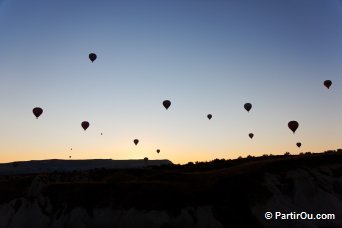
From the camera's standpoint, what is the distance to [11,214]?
4122 cm

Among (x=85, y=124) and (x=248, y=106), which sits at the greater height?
(x=85, y=124)

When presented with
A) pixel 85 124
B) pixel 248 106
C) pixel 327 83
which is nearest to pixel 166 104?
pixel 248 106

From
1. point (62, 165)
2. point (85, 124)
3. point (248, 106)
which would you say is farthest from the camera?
point (62, 165)

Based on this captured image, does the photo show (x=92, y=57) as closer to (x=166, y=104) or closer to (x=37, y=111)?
(x=37, y=111)

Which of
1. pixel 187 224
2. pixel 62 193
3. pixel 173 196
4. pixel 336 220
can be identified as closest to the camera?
pixel 336 220

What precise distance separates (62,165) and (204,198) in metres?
147

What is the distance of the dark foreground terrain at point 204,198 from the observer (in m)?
31.7

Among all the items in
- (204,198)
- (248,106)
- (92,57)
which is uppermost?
(92,57)

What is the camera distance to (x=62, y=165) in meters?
173

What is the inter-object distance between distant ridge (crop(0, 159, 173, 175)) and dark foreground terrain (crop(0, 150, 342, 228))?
418ft

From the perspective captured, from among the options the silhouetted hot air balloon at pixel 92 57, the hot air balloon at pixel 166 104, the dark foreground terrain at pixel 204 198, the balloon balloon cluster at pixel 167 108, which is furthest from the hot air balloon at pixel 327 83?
the silhouetted hot air balloon at pixel 92 57

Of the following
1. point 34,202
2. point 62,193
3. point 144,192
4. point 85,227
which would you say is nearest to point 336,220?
point 144,192

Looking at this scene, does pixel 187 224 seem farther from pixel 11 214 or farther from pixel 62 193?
pixel 11 214

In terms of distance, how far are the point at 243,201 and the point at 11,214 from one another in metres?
21.8
